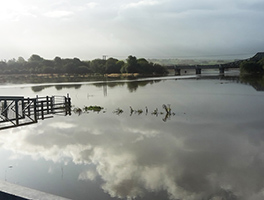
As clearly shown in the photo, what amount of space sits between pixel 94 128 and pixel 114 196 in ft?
48.1

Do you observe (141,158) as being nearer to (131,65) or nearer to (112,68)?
(131,65)

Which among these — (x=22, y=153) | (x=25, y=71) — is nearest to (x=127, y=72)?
(x=25, y=71)

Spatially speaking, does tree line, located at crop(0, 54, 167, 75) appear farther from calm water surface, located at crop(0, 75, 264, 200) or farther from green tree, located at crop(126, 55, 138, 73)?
calm water surface, located at crop(0, 75, 264, 200)

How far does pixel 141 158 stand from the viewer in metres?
16.9

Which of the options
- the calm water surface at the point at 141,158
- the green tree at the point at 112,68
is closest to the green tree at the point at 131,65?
the green tree at the point at 112,68

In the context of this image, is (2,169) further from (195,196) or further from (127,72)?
(127,72)

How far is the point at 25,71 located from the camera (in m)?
160

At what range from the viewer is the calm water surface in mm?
12688

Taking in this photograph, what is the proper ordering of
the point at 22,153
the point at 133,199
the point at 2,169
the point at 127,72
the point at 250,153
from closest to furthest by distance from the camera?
the point at 133,199, the point at 2,169, the point at 250,153, the point at 22,153, the point at 127,72

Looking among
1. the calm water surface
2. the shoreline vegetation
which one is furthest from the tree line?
the calm water surface

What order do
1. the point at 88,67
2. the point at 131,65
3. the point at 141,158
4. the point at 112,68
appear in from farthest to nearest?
the point at 88,67 → the point at 112,68 → the point at 131,65 → the point at 141,158

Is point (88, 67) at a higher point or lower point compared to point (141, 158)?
higher

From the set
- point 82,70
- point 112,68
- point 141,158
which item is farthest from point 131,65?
point 141,158

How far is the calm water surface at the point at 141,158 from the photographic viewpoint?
12.7 metres
